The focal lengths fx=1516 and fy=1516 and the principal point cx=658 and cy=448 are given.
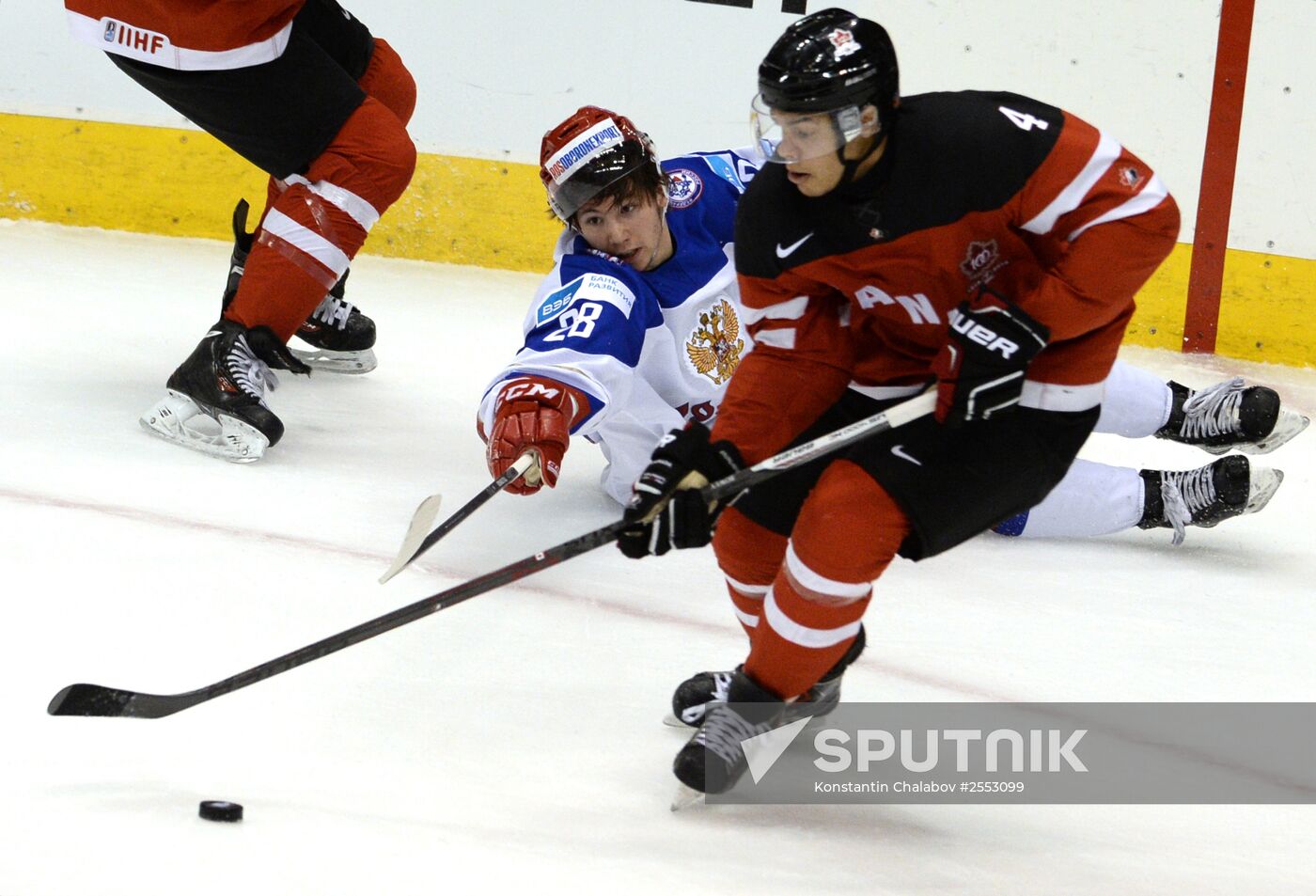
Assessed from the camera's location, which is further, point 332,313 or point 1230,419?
point 332,313

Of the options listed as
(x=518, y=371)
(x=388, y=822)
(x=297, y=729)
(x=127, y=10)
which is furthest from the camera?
(x=127, y=10)

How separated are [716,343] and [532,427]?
1.85ft

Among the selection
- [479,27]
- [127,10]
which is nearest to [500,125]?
[479,27]

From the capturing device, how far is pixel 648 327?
2.75 metres

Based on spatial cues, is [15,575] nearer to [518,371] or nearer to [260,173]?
[518,371]

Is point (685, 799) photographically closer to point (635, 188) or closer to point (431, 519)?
point (431, 519)

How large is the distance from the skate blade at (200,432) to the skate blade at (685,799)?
1.54m

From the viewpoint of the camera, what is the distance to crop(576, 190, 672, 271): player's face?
8.64 ft

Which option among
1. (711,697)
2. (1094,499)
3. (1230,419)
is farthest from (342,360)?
(1230,419)

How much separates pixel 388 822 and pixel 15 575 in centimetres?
101

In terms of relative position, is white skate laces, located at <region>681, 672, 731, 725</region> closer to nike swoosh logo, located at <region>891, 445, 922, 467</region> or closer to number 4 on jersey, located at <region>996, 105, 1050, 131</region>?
nike swoosh logo, located at <region>891, 445, 922, 467</region>

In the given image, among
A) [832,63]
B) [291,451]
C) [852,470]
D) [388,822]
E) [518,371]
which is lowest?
[291,451]

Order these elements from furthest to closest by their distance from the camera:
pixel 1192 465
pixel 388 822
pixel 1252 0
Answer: pixel 1252 0 → pixel 1192 465 → pixel 388 822

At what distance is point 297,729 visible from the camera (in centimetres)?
192
